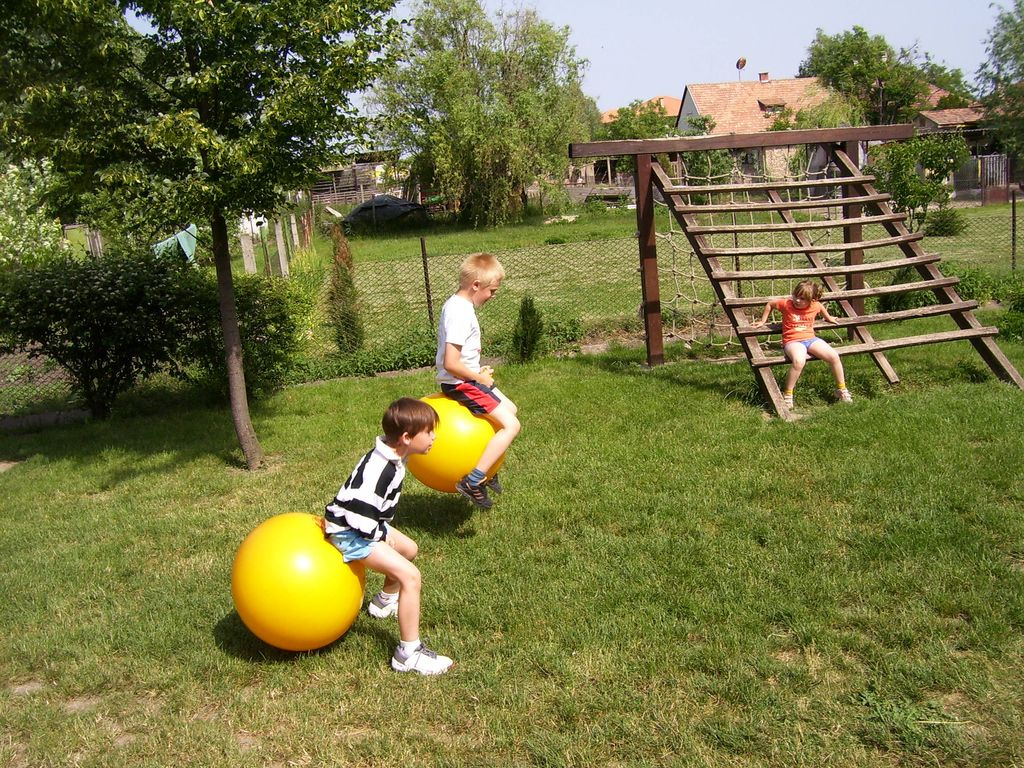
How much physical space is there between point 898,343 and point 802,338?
87 centimetres

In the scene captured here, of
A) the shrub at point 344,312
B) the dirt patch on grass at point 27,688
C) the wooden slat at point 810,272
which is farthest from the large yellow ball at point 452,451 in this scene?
the shrub at point 344,312

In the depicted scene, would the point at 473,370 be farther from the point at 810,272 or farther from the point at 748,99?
the point at 748,99

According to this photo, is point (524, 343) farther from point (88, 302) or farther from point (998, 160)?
point (998, 160)

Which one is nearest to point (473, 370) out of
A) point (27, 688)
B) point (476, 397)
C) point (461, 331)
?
point (476, 397)

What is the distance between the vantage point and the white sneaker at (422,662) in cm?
402

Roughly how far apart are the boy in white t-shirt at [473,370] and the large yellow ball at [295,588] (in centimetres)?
132

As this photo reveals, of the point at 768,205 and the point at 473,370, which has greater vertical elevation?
the point at 768,205

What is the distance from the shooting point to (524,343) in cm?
1077

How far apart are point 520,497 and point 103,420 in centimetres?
595

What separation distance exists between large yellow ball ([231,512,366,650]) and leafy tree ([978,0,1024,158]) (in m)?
43.8

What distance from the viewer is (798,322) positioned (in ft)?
26.1

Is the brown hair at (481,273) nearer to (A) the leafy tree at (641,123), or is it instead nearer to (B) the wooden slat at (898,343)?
(B) the wooden slat at (898,343)

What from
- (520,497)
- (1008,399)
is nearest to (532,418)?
(520,497)

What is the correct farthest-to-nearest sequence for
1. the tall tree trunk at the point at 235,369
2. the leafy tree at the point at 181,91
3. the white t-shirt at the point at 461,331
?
the tall tree trunk at the point at 235,369 → the leafy tree at the point at 181,91 → the white t-shirt at the point at 461,331
